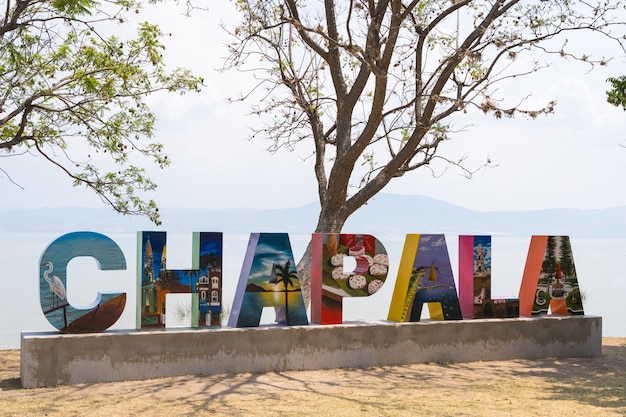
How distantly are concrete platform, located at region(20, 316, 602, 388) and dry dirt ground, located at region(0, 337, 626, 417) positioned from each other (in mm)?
178

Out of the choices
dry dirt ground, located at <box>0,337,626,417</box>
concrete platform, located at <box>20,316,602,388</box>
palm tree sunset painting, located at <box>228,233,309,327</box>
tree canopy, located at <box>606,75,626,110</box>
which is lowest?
dry dirt ground, located at <box>0,337,626,417</box>

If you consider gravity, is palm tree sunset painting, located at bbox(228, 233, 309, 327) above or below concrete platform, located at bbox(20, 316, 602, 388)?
above

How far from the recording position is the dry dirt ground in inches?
328

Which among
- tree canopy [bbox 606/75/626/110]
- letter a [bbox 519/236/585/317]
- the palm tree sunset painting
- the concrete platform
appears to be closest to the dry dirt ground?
the concrete platform

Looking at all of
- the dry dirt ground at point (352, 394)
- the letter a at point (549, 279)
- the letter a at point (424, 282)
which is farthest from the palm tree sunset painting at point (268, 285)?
the letter a at point (549, 279)

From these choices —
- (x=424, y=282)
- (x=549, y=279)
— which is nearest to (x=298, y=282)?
(x=424, y=282)

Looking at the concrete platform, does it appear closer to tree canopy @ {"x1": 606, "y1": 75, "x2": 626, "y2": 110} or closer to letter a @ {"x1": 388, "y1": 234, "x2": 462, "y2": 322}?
letter a @ {"x1": 388, "y1": 234, "x2": 462, "y2": 322}

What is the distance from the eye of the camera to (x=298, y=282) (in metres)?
10.8

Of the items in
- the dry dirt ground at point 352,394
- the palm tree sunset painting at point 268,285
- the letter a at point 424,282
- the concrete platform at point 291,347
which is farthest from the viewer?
the letter a at point 424,282

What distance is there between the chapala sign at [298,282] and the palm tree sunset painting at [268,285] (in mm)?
14

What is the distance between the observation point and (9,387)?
9.46 m

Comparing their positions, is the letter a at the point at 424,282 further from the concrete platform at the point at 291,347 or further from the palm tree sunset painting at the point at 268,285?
the palm tree sunset painting at the point at 268,285

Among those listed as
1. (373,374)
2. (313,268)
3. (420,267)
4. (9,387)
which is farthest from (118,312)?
(420,267)

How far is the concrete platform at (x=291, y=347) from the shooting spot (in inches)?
373
